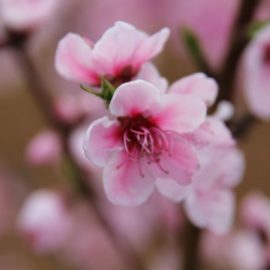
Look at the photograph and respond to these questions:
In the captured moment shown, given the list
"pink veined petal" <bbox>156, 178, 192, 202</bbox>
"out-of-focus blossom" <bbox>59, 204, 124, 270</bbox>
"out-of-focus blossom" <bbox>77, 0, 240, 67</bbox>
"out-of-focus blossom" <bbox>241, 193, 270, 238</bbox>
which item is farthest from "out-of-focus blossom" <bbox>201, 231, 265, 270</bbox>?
"pink veined petal" <bbox>156, 178, 192, 202</bbox>

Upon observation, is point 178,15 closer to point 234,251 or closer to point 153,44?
point 234,251

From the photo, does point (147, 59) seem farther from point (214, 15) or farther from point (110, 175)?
point (214, 15)

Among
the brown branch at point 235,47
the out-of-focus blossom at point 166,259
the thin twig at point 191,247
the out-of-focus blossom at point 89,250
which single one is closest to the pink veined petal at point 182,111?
the brown branch at point 235,47

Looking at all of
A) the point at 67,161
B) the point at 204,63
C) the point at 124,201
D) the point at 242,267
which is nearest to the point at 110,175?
the point at 124,201

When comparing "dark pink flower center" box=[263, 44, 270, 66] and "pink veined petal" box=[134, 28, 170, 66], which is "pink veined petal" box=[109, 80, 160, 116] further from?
"dark pink flower center" box=[263, 44, 270, 66]

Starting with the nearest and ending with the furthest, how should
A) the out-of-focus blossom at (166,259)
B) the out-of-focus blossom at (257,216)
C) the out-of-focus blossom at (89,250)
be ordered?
the out-of-focus blossom at (257,216) < the out-of-focus blossom at (166,259) < the out-of-focus blossom at (89,250)

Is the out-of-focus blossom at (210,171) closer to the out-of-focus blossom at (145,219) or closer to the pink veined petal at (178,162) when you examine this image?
the pink veined petal at (178,162)

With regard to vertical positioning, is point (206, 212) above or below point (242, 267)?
above

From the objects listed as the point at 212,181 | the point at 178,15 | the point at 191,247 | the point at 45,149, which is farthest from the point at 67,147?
the point at 178,15
